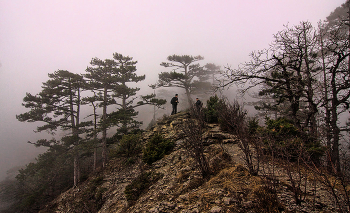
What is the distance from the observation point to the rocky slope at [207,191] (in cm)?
286

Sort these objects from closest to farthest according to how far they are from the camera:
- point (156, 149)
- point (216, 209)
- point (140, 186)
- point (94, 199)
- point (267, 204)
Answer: point (267, 204)
point (216, 209)
point (140, 186)
point (94, 199)
point (156, 149)

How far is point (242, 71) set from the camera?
20.1ft

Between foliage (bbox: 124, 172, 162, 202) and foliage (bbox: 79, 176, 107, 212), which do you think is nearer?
foliage (bbox: 124, 172, 162, 202)

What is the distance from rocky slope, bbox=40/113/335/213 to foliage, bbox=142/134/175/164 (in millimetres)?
296

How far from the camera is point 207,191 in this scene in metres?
3.72

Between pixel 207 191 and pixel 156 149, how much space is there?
4594 millimetres

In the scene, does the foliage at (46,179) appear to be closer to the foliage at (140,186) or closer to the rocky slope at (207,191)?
the rocky slope at (207,191)

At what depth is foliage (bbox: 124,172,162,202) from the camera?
543 cm

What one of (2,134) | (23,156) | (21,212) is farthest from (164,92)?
(2,134)

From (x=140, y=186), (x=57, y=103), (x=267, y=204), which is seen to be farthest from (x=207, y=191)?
(x=57, y=103)

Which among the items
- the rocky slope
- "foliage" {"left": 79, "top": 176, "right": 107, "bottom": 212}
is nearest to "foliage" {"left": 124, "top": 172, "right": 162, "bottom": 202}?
the rocky slope

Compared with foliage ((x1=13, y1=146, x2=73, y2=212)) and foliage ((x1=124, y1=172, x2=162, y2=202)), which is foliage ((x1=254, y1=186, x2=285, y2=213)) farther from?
foliage ((x1=13, y1=146, x2=73, y2=212))

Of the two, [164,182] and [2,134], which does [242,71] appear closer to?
[164,182]

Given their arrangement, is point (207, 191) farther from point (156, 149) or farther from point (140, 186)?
point (156, 149)
